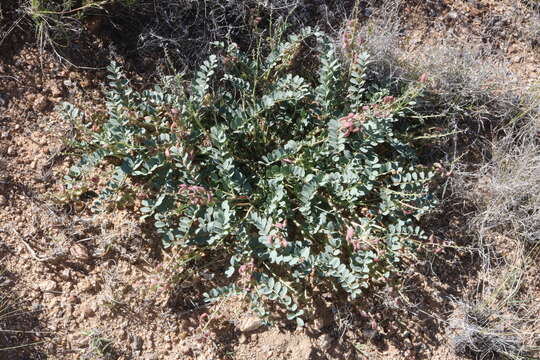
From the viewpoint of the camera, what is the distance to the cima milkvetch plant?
2.82 meters

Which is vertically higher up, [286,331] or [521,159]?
[521,159]

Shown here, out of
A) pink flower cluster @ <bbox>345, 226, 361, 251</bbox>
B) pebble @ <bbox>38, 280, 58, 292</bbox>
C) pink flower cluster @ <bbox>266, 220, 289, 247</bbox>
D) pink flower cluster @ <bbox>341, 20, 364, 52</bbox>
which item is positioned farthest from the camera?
pink flower cluster @ <bbox>341, 20, 364, 52</bbox>

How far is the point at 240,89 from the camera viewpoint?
3072mm

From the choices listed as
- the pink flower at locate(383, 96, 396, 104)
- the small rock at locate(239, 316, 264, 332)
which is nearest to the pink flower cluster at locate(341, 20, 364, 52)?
the pink flower at locate(383, 96, 396, 104)

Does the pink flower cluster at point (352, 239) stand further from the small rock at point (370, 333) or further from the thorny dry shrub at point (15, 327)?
the thorny dry shrub at point (15, 327)

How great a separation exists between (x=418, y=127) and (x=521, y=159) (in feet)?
2.25

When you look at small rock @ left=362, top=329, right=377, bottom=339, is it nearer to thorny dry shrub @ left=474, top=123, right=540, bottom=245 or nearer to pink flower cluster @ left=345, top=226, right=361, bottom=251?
pink flower cluster @ left=345, top=226, right=361, bottom=251

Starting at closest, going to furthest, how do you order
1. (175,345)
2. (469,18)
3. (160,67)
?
(175,345) < (160,67) < (469,18)

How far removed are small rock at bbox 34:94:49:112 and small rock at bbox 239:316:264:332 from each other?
178 cm

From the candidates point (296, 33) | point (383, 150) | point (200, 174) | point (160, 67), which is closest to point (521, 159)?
point (383, 150)

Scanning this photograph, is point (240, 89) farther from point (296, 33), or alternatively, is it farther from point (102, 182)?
point (102, 182)

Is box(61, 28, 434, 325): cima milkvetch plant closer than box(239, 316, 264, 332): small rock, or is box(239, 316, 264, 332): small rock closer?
box(61, 28, 434, 325): cima milkvetch plant

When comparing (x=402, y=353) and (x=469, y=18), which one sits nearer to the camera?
(x=402, y=353)

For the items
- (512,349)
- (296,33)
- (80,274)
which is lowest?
(512,349)
